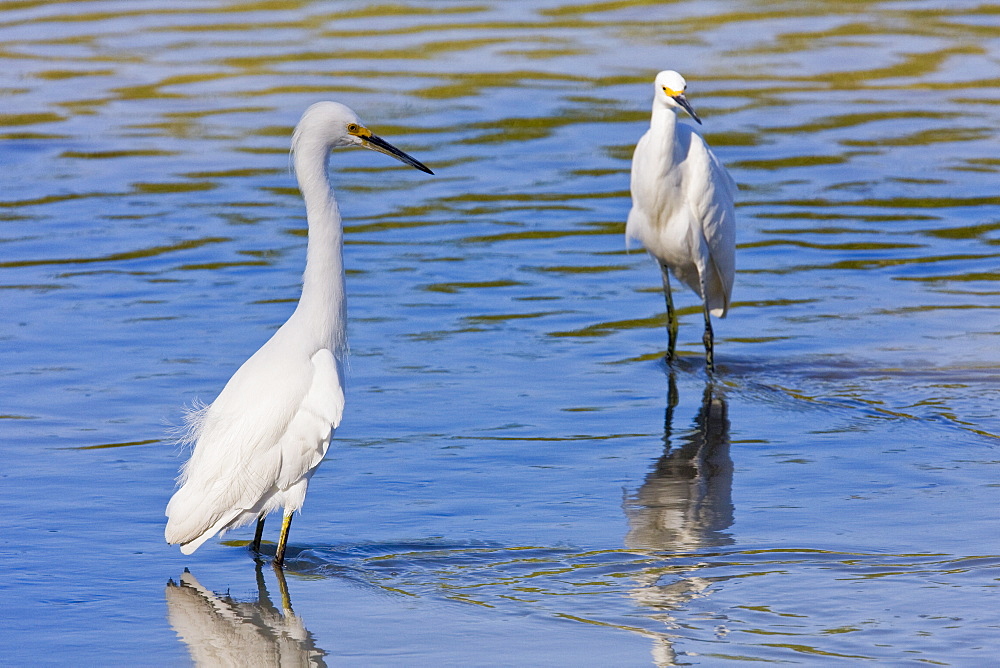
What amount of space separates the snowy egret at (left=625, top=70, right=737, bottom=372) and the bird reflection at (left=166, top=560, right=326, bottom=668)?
405 centimetres

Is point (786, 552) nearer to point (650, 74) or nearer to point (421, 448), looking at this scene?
point (421, 448)

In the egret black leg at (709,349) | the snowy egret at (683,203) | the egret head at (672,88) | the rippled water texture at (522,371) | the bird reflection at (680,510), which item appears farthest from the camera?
the snowy egret at (683,203)

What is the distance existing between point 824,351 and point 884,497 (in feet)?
7.36

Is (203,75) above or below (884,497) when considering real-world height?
above

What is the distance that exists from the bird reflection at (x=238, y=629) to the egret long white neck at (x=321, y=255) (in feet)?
3.17

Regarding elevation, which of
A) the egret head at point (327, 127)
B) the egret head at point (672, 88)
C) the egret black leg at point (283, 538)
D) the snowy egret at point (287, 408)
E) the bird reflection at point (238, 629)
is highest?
the egret head at point (672, 88)

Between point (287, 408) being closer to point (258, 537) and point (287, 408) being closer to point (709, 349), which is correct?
point (258, 537)

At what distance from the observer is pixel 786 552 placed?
16.7 ft

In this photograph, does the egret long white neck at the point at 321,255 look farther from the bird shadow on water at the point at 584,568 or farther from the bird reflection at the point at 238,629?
the bird reflection at the point at 238,629

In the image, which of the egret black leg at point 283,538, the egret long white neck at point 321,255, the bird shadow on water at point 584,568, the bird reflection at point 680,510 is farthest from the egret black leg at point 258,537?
the bird reflection at point 680,510

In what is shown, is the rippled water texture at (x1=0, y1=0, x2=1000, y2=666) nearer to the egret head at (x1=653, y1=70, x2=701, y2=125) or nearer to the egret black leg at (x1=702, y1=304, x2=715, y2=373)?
the egret black leg at (x1=702, y1=304, x2=715, y2=373)

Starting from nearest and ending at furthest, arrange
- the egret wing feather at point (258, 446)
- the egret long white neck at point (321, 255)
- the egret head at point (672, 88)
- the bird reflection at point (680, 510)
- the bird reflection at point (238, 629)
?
the bird reflection at point (238, 629) → the bird reflection at point (680, 510) → the egret wing feather at point (258, 446) → the egret long white neck at point (321, 255) → the egret head at point (672, 88)

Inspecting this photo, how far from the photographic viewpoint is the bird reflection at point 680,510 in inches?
188

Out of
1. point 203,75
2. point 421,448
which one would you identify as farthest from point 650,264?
point 203,75
